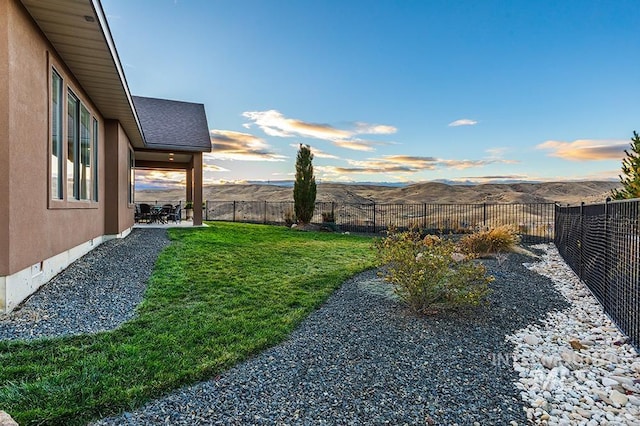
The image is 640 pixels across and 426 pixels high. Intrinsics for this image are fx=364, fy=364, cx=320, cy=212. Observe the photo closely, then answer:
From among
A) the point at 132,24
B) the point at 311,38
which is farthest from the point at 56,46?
the point at 311,38

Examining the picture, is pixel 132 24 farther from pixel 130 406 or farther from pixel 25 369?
pixel 130 406

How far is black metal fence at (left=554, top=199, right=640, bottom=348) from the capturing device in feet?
12.2

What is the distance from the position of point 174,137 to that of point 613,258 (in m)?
13.4

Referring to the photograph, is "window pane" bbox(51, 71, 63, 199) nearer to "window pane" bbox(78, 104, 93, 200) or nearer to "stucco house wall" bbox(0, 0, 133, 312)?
"stucco house wall" bbox(0, 0, 133, 312)

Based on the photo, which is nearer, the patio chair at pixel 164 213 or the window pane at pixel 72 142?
the window pane at pixel 72 142

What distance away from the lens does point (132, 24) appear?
374 inches

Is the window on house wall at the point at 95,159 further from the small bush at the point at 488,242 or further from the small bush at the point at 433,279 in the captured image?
the small bush at the point at 488,242

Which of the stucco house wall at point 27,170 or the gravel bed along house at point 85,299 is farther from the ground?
the stucco house wall at point 27,170

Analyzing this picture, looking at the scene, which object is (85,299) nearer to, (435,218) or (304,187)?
(304,187)

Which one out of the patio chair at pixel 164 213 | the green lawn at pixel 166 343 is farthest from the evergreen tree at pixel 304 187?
the green lawn at pixel 166 343

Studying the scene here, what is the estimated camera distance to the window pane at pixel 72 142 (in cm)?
627

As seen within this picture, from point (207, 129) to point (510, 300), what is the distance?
524 inches

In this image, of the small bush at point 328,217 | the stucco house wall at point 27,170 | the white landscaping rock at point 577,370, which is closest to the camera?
the white landscaping rock at point 577,370

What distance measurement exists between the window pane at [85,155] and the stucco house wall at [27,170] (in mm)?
700
